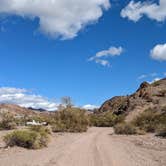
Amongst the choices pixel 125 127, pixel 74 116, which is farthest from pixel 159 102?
pixel 125 127

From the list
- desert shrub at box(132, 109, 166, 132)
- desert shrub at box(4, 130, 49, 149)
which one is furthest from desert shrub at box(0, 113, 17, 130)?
desert shrub at box(4, 130, 49, 149)

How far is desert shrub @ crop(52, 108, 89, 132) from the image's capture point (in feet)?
206

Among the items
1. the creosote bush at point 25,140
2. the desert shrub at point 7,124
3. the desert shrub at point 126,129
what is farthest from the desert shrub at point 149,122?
the creosote bush at point 25,140

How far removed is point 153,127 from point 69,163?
3976 centimetres

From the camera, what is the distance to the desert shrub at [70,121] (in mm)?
62938

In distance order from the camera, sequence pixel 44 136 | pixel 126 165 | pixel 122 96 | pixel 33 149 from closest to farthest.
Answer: pixel 126 165
pixel 33 149
pixel 44 136
pixel 122 96

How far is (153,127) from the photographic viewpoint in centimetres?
5741

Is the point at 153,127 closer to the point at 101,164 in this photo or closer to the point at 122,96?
the point at 101,164

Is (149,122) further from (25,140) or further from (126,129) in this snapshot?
(25,140)

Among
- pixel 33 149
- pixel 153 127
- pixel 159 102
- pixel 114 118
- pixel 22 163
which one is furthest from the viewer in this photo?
pixel 159 102

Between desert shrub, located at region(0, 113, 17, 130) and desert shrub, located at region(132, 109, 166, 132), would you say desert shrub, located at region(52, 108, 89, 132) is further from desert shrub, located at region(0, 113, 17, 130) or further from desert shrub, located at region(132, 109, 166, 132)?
desert shrub, located at region(0, 113, 17, 130)

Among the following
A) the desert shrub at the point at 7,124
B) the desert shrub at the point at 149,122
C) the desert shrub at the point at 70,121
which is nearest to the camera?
the desert shrub at the point at 149,122

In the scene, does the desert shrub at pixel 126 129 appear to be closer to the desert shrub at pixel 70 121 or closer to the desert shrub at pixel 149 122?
the desert shrub at pixel 149 122

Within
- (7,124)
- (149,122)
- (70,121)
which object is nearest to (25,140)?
(70,121)
